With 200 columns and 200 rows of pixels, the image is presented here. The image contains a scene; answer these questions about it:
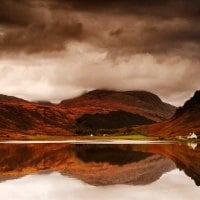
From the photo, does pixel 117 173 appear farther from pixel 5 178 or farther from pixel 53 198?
pixel 53 198

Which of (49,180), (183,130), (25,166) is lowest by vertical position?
(49,180)

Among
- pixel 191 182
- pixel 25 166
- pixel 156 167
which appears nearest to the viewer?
pixel 191 182

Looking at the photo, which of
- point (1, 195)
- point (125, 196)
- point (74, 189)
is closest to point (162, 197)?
point (125, 196)

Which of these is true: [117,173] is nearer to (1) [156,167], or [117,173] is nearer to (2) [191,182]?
(1) [156,167]

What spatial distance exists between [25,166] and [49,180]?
9.51 metres

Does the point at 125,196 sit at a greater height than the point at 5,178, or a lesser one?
lesser

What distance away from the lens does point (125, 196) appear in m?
17.1

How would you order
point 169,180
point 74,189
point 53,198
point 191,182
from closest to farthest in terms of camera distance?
point 53,198
point 74,189
point 191,182
point 169,180

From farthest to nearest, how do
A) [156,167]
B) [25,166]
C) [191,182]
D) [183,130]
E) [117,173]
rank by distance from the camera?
[183,130], [25,166], [156,167], [117,173], [191,182]

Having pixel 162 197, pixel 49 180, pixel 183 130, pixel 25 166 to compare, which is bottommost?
pixel 162 197

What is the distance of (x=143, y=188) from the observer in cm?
1950

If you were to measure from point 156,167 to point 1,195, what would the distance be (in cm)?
1420

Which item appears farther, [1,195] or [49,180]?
[49,180]

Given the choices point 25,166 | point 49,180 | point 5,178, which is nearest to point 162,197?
point 49,180
